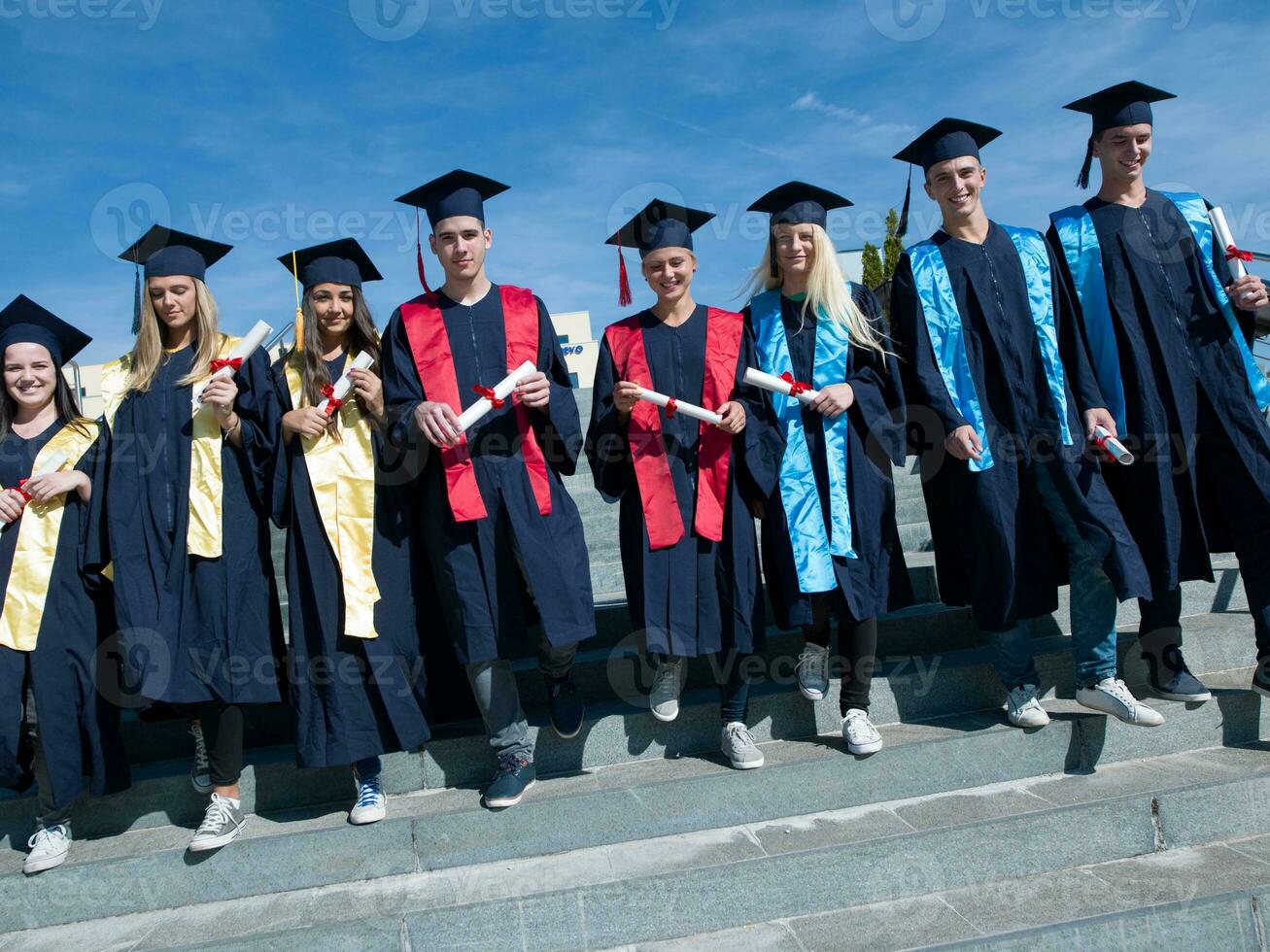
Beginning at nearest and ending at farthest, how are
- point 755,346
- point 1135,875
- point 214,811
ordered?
point 1135,875 < point 214,811 < point 755,346

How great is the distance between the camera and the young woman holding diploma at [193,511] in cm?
285

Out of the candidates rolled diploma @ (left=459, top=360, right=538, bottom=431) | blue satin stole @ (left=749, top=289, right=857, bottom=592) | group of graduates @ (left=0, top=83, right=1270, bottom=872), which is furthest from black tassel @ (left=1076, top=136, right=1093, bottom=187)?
rolled diploma @ (left=459, top=360, right=538, bottom=431)

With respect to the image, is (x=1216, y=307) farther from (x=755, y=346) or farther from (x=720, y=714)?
(x=720, y=714)

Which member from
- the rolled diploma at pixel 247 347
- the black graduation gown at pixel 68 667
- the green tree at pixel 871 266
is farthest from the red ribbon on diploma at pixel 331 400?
the green tree at pixel 871 266

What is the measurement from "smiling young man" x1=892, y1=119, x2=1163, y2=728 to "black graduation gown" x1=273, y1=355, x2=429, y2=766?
1.83m

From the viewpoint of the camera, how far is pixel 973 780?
3023 mm

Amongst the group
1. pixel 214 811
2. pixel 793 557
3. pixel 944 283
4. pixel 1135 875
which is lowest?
pixel 1135 875

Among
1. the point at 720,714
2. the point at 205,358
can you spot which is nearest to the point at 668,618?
the point at 720,714

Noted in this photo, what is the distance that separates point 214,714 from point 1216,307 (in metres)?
3.56

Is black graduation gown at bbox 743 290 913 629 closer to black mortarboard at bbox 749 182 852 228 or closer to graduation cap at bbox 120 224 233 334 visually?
black mortarboard at bbox 749 182 852 228

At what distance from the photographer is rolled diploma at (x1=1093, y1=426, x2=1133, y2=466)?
113 inches

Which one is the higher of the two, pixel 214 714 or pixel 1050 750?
pixel 214 714

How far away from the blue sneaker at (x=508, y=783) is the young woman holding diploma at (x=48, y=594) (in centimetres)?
120

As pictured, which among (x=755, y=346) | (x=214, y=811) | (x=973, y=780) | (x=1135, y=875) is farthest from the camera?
(x=755, y=346)
